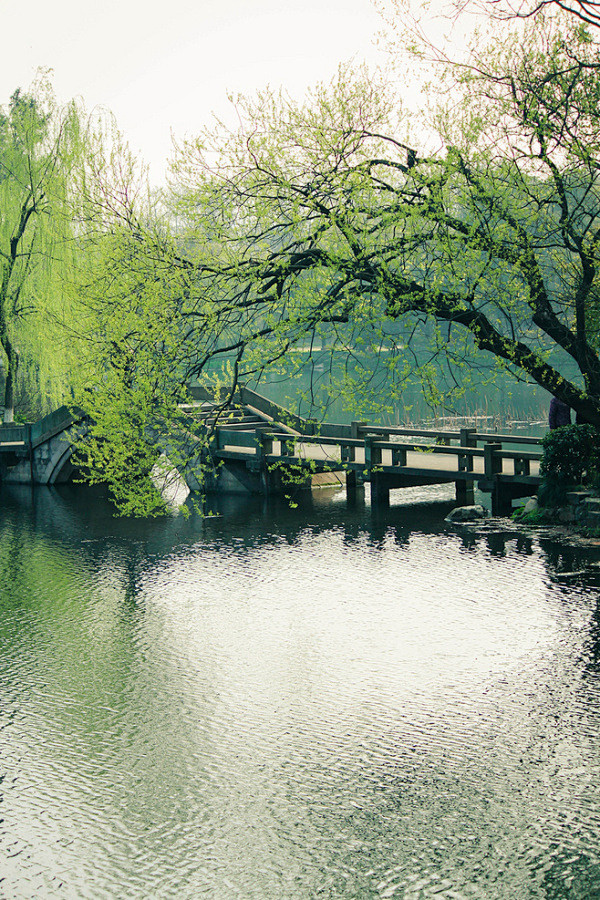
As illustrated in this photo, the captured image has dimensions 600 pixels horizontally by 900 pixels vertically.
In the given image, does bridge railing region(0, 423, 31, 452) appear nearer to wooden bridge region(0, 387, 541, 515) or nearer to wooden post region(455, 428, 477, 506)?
wooden bridge region(0, 387, 541, 515)

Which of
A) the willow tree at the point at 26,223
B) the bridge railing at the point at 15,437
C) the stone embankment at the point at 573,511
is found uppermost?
the willow tree at the point at 26,223

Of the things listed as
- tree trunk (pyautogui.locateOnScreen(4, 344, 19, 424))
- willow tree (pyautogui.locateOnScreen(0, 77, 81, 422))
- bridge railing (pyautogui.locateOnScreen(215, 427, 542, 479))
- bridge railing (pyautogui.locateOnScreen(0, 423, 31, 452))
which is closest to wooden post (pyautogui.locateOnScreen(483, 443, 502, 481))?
bridge railing (pyautogui.locateOnScreen(215, 427, 542, 479))

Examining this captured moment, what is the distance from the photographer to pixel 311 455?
22.0 meters

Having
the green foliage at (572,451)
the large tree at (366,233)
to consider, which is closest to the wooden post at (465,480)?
the green foliage at (572,451)

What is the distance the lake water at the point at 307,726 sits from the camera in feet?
19.2

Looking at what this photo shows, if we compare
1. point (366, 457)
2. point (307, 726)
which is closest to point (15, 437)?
point (366, 457)

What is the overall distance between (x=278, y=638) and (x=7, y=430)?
18.6 metres

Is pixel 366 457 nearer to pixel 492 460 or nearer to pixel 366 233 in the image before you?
pixel 492 460

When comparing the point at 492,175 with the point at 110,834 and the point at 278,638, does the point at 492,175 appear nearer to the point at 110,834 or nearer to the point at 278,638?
the point at 278,638

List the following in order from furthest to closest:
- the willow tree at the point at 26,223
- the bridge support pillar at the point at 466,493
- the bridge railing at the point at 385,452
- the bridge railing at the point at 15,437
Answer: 1. the willow tree at the point at 26,223
2. the bridge railing at the point at 15,437
3. the bridge support pillar at the point at 466,493
4. the bridge railing at the point at 385,452

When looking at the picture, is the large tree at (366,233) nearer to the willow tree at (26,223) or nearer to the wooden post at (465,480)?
the wooden post at (465,480)

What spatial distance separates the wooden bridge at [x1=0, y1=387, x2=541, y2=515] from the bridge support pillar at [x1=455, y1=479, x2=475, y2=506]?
0.8 inches

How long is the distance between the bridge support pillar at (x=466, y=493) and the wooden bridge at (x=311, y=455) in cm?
2

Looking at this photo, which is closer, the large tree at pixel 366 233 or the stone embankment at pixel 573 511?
the large tree at pixel 366 233
